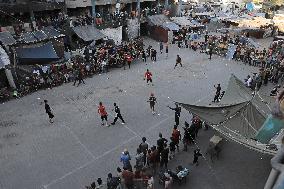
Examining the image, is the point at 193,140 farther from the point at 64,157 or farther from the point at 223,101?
the point at 64,157

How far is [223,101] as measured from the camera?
14273 millimetres

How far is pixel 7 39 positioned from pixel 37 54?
234 cm

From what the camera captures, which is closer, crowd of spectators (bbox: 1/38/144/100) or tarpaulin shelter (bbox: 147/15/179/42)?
crowd of spectators (bbox: 1/38/144/100)

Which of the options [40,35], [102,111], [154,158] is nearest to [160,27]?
[40,35]

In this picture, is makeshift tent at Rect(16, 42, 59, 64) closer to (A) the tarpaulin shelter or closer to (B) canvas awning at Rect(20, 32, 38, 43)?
(B) canvas awning at Rect(20, 32, 38, 43)

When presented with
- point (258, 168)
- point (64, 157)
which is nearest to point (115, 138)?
point (64, 157)

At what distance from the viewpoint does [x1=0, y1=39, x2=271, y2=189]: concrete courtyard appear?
12.2 metres

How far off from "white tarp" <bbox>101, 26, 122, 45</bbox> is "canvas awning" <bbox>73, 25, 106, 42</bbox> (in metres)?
1.46

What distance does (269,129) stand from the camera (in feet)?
31.0

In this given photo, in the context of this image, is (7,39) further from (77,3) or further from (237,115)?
(237,115)

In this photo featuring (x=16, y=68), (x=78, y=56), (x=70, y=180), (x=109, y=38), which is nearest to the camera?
(x=70, y=180)

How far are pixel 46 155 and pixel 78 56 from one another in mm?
11861

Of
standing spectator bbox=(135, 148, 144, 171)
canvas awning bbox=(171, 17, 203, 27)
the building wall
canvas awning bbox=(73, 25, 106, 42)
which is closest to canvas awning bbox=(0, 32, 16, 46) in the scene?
canvas awning bbox=(73, 25, 106, 42)

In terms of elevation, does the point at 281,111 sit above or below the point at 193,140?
above
